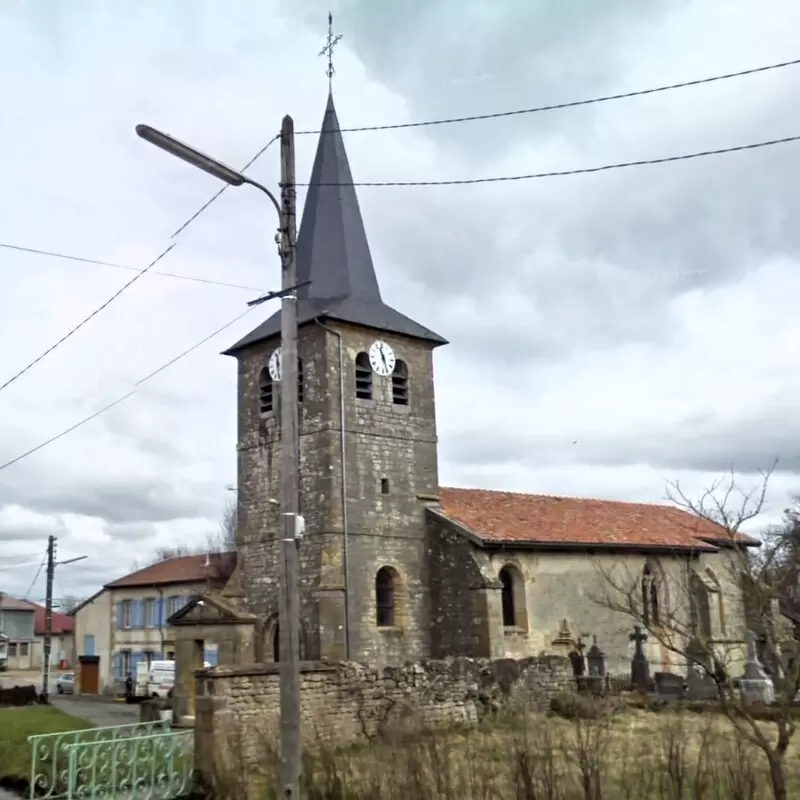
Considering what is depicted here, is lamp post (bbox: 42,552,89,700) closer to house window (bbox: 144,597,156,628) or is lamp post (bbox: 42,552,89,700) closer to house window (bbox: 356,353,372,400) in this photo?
house window (bbox: 144,597,156,628)

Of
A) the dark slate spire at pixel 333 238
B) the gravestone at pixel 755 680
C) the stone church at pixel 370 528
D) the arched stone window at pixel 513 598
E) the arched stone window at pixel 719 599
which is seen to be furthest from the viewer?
the arched stone window at pixel 719 599

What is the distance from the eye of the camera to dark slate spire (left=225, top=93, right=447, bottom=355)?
25.1 m

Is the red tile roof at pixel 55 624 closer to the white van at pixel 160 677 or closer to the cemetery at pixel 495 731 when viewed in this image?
the white van at pixel 160 677

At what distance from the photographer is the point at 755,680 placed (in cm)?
2152

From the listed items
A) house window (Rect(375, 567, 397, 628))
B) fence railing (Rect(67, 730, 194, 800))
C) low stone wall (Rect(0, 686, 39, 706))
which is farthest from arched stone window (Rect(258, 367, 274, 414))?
low stone wall (Rect(0, 686, 39, 706))

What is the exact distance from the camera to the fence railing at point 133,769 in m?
11.4

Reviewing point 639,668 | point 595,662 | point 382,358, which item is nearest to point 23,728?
point 382,358

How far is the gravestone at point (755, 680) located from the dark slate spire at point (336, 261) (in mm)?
11675

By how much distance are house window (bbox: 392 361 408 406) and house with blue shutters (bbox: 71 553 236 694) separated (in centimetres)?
1337

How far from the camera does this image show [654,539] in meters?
29.1

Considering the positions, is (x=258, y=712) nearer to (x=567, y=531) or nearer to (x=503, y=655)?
(x=503, y=655)

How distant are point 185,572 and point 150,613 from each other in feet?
9.10

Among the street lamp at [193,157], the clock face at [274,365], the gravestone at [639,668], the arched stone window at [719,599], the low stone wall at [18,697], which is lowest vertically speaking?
the low stone wall at [18,697]

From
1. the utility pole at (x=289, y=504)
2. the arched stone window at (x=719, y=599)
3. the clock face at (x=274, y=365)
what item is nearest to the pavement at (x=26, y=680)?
the clock face at (x=274, y=365)
